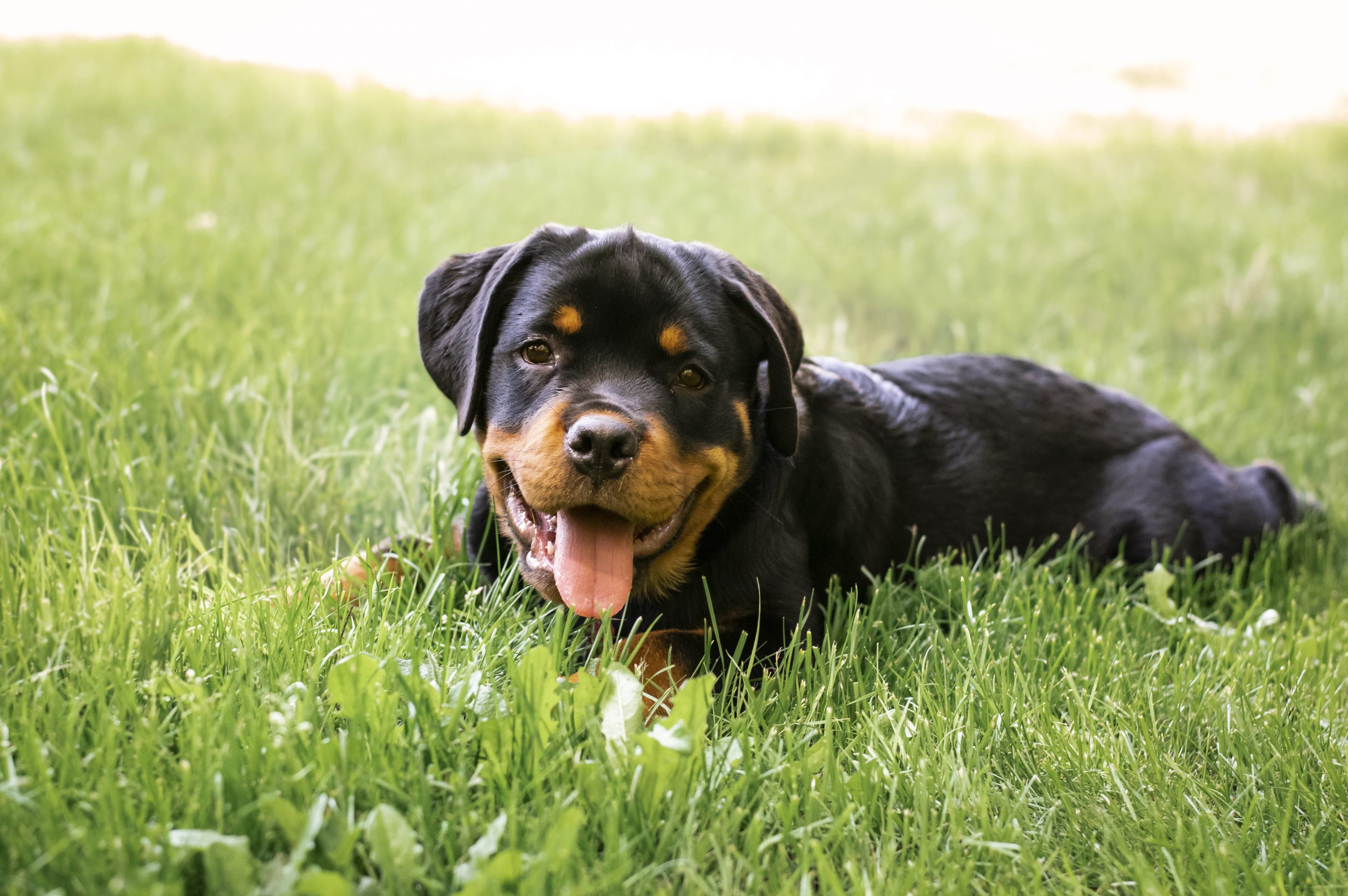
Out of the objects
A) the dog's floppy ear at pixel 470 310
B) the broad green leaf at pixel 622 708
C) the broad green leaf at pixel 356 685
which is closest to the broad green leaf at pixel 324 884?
the broad green leaf at pixel 356 685

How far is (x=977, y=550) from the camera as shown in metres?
3.26

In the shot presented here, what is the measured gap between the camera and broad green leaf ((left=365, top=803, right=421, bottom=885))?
5.32 feet

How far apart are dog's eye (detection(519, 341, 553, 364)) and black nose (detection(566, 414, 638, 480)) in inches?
12.9

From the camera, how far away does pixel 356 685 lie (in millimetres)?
1913

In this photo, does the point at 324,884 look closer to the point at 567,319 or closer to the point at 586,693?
the point at 586,693

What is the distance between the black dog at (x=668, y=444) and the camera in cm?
234

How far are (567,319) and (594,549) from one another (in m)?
0.53

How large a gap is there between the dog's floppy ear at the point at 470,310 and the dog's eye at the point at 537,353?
0.38ft

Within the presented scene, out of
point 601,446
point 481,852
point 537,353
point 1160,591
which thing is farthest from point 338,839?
point 1160,591

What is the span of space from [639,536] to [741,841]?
2.46 ft

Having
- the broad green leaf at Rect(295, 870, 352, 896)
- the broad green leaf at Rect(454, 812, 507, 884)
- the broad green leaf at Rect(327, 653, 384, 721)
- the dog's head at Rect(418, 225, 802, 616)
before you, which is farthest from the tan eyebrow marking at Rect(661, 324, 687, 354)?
the broad green leaf at Rect(295, 870, 352, 896)

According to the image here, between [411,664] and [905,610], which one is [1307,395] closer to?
[905,610]

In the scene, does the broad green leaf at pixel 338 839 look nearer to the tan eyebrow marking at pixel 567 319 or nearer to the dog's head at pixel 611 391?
the dog's head at pixel 611 391

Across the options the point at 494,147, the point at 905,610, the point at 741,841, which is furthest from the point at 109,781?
the point at 494,147
